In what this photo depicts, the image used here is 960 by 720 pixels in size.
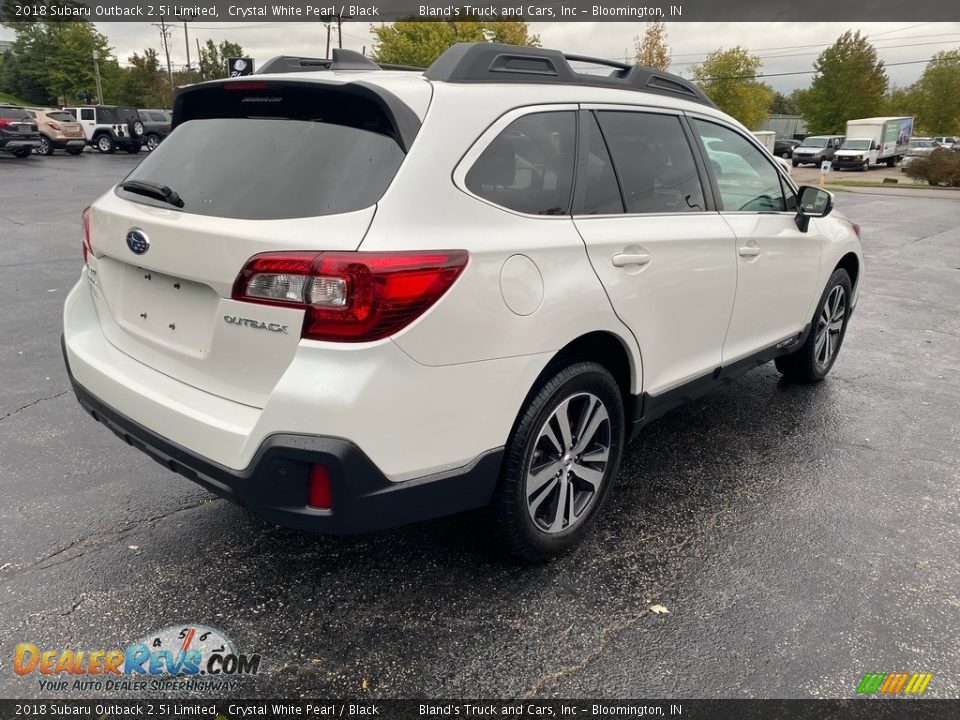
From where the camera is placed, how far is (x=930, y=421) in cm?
445

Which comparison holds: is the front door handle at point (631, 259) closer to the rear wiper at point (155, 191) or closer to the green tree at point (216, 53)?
the rear wiper at point (155, 191)

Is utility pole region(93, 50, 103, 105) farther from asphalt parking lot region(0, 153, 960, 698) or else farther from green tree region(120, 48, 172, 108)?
asphalt parking lot region(0, 153, 960, 698)

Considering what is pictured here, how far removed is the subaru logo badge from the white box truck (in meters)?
47.4

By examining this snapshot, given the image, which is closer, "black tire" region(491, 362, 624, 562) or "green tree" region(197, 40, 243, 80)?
"black tire" region(491, 362, 624, 562)

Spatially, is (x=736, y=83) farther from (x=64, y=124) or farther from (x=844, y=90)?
(x=64, y=124)

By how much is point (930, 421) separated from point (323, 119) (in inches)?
161

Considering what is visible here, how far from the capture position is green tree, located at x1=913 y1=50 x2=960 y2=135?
2603 inches

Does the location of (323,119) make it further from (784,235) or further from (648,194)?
(784,235)

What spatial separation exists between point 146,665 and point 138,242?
55.3 inches

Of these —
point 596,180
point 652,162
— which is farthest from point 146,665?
point 652,162

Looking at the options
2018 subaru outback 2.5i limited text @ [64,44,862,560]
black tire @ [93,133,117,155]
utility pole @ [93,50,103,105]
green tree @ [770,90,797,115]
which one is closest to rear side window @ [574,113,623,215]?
2018 subaru outback 2.5i limited text @ [64,44,862,560]

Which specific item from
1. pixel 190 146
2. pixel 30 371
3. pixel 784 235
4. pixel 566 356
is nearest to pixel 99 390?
pixel 190 146

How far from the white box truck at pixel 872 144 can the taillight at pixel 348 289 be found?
1866 inches

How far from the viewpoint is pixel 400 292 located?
2.07 m
